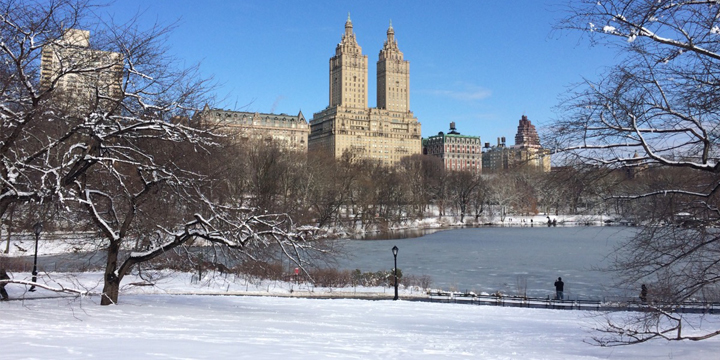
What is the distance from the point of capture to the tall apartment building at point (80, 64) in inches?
397

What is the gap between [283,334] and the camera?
9141 millimetres

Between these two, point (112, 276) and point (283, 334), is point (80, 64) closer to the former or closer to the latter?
point (112, 276)

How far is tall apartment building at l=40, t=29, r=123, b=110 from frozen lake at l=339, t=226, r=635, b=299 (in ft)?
33.9

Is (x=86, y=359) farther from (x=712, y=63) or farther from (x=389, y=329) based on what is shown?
(x=712, y=63)

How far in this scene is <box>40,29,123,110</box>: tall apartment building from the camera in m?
10.1

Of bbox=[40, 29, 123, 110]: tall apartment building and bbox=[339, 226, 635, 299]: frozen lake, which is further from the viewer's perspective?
bbox=[339, 226, 635, 299]: frozen lake

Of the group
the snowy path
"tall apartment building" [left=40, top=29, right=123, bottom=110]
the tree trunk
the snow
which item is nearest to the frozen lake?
the snow

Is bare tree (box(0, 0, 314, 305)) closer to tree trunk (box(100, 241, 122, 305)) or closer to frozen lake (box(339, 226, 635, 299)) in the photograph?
tree trunk (box(100, 241, 122, 305))

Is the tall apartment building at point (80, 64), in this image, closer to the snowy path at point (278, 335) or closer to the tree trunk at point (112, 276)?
the tree trunk at point (112, 276)

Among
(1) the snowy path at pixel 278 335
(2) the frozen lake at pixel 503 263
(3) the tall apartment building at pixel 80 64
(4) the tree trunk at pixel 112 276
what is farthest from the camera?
(2) the frozen lake at pixel 503 263

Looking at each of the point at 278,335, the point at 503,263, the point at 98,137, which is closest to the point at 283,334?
the point at 278,335

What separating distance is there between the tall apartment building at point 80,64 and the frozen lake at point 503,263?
33.9 feet

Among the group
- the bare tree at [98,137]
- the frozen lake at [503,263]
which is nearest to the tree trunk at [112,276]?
the bare tree at [98,137]

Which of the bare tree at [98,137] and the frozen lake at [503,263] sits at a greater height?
the bare tree at [98,137]
